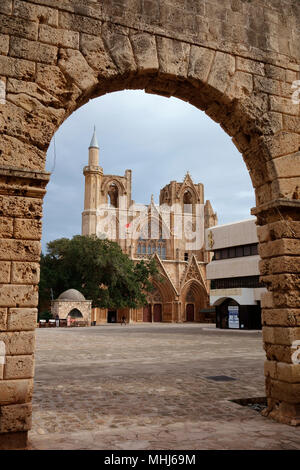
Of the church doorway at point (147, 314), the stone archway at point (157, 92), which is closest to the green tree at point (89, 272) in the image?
the church doorway at point (147, 314)

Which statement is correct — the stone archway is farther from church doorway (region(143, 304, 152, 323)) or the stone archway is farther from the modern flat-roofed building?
church doorway (region(143, 304, 152, 323))

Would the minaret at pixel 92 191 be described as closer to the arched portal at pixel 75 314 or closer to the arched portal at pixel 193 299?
the arched portal at pixel 193 299

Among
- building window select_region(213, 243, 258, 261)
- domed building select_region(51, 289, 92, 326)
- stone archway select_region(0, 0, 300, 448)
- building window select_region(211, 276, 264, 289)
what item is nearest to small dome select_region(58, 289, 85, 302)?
domed building select_region(51, 289, 92, 326)

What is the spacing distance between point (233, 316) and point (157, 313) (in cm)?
2143

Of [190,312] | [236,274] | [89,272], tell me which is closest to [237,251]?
[236,274]

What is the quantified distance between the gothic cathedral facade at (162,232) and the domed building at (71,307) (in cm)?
1064

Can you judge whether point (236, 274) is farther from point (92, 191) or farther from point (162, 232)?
point (162, 232)

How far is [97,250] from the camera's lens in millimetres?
38469

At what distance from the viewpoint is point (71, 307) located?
33281 mm

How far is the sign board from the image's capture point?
29.6 m

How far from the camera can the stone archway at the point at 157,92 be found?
429cm

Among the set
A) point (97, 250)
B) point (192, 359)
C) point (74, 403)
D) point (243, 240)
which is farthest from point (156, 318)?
point (74, 403)
